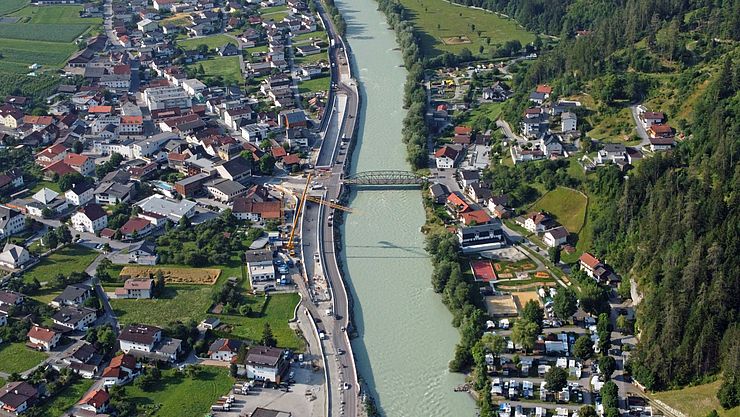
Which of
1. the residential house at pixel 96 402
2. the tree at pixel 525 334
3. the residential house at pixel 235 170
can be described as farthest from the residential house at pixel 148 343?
the residential house at pixel 235 170

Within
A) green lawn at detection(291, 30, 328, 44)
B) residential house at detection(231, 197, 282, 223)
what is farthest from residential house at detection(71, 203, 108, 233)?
green lawn at detection(291, 30, 328, 44)

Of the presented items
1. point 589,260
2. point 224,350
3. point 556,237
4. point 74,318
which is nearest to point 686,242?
point 589,260

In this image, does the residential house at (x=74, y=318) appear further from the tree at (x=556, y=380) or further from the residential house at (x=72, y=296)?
the tree at (x=556, y=380)

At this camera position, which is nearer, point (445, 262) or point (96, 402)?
point (96, 402)

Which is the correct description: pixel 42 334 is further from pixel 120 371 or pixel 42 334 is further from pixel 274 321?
pixel 274 321

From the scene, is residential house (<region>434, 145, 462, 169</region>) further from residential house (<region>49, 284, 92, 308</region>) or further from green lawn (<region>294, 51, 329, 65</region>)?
residential house (<region>49, 284, 92, 308</region>)

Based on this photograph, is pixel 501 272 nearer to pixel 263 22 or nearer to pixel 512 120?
pixel 512 120
